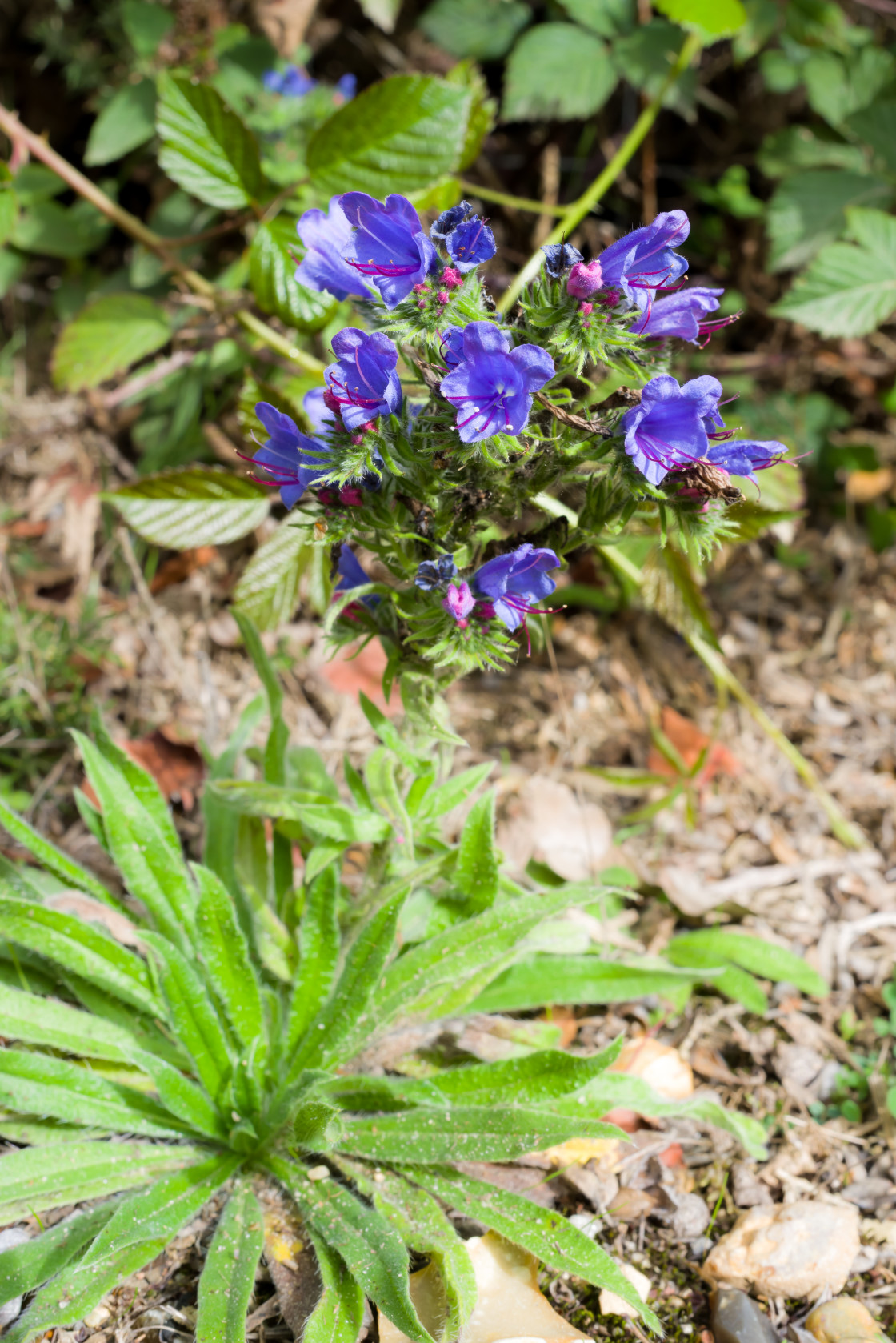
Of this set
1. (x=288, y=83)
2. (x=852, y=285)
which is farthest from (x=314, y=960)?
(x=288, y=83)

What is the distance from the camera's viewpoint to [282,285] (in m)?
3.06

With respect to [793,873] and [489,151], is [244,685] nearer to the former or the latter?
[793,873]

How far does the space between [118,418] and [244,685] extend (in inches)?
64.8

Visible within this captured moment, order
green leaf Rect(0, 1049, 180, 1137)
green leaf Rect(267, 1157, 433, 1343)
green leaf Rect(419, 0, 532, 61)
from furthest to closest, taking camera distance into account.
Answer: green leaf Rect(419, 0, 532, 61)
green leaf Rect(0, 1049, 180, 1137)
green leaf Rect(267, 1157, 433, 1343)

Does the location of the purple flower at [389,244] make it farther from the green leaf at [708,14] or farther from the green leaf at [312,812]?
the green leaf at [708,14]

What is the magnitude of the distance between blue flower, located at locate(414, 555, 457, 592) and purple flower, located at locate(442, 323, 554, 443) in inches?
11.7

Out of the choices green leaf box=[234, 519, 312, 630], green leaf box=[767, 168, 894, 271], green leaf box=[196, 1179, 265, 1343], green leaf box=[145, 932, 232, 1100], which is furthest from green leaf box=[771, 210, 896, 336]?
green leaf box=[196, 1179, 265, 1343]

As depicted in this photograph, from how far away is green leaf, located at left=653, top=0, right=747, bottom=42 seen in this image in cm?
340

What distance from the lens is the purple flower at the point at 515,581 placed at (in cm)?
208

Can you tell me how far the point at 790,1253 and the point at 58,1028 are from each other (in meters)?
1.97

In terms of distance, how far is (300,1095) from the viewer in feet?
8.02

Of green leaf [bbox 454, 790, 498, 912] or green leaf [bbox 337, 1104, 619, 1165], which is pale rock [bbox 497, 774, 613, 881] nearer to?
green leaf [bbox 454, 790, 498, 912]

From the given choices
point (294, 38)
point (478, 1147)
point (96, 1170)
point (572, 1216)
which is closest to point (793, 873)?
point (572, 1216)

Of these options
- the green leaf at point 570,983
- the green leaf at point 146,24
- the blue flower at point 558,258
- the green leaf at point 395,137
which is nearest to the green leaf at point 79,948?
the green leaf at point 570,983
